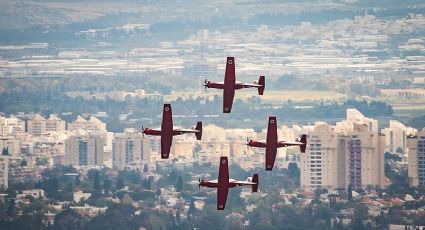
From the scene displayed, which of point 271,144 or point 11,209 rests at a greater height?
point 271,144

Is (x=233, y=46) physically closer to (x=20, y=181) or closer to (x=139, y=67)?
(x=139, y=67)

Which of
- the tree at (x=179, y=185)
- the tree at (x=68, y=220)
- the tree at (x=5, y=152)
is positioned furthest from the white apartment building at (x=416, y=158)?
the tree at (x=5, y=152)

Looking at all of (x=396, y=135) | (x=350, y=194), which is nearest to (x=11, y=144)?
(x=396, y=135)

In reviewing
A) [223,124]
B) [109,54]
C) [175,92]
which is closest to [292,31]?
[109,54]

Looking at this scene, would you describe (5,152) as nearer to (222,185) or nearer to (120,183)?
(120,183)

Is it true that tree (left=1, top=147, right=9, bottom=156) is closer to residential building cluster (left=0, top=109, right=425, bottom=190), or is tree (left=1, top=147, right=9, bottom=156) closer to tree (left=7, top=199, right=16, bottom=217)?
residential building cluster (left=0, top=109, right=425, bottom=190)
